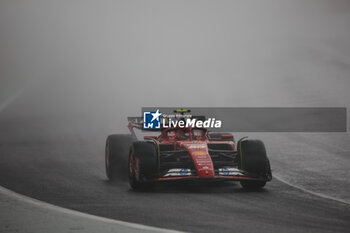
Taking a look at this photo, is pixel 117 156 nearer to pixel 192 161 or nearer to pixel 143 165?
pixel 143 165

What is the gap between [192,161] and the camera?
1015 cm

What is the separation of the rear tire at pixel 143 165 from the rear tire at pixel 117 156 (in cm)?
144

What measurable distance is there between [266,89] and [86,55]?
81.9ft

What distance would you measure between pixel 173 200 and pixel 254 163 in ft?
6.24

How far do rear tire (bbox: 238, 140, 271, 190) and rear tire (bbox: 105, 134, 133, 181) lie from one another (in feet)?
8.49

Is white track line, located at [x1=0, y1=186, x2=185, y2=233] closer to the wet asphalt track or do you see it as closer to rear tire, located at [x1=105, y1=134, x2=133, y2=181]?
the wet asphalt track

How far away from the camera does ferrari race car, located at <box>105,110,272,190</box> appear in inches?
385

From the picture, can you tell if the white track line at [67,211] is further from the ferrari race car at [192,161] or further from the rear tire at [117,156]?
the rear tire at [117,156]

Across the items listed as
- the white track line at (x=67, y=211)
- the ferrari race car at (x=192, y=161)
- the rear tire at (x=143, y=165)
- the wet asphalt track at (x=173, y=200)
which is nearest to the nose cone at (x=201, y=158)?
the ferrari race car at (x=192, y=161)

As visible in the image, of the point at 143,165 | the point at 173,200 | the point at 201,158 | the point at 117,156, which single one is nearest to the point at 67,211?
the point at 173,200

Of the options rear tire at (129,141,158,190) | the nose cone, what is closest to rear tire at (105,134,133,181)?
rear tire at (129,141,158,190)

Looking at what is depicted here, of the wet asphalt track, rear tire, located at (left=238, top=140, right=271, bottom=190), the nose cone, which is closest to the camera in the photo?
the wet asphalt track

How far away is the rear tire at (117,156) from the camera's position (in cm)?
1182

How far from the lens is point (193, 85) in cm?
3997
